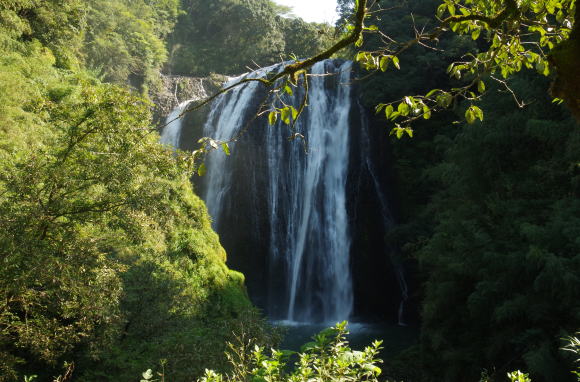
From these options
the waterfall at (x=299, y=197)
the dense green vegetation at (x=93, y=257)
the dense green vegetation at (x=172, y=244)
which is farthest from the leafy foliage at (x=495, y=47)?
the waterfall at (x=299, y=197)

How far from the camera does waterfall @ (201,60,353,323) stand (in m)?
16.4

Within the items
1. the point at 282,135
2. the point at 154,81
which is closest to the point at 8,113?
the point at 282,135

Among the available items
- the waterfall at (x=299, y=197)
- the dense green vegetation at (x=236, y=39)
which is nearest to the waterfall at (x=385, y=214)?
the waterfall at (x=299, y=197)

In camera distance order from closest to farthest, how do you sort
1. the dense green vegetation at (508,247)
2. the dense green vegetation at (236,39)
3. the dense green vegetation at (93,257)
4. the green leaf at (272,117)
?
the green leaf at (272,117) < the dense green vegetation at (93,257) < the dense green vegetation at (508,247) < the dense green vegetation at (236,39)

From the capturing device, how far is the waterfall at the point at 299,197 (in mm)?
16422

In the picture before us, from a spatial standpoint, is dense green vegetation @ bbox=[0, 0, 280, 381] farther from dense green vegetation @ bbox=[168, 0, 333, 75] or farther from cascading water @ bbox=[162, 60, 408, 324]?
dense green vegetation @ bbox=[168, 0, 333, 75]

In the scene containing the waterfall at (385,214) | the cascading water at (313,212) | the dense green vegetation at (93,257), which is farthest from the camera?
the cascading water at (313,212)

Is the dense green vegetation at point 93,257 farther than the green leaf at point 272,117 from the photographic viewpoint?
Yes

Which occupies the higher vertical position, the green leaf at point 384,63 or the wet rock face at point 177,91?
the wet rock face at point 177,91

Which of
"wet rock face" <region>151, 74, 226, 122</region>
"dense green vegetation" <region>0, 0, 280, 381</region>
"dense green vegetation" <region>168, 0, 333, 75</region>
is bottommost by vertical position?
"dense green vegetation" <region>0, 0, 280, 381</region>

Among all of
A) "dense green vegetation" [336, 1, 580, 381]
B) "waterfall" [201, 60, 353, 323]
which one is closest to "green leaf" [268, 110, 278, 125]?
"dense green vegetation" [336, 1, 580, 381]

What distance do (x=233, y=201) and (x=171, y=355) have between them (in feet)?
41.5

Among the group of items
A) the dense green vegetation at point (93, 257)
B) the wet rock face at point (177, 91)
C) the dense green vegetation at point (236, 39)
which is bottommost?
the dense green vegetation at point (93, 257)

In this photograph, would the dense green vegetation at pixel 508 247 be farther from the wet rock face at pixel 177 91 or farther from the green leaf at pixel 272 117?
the wet rock face at pixel 177 91
